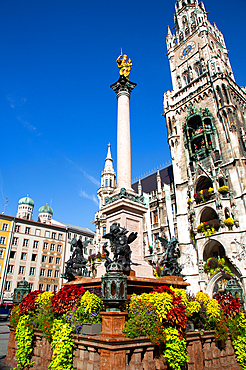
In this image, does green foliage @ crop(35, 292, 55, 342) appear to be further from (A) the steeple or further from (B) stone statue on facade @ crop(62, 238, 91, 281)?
(A) the steeple

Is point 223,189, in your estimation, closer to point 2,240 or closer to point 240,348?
point 240,348

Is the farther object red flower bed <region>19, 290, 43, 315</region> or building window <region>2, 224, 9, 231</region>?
building window <region>2, 224, 9, 231</region>

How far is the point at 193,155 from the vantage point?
122 ft

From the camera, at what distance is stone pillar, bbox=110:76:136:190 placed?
50.1 feet

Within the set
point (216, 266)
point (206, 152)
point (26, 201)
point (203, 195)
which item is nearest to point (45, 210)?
point (26, 201)

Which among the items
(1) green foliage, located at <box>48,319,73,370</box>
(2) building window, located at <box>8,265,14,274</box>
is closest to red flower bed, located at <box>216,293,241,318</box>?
(1) green foliage, located at <box>48,319,73,370</box>

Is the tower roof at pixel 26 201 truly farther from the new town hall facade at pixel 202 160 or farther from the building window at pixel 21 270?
the new town hall facade at pixel 202 160

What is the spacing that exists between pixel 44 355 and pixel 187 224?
29.2m

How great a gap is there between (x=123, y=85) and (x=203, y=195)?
20.2 meters

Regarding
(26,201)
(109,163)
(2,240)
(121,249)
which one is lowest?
(121,249)

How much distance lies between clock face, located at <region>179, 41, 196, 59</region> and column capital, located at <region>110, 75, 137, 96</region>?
109 feet

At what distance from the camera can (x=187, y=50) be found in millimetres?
45531

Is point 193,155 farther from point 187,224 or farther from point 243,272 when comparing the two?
point 243,272

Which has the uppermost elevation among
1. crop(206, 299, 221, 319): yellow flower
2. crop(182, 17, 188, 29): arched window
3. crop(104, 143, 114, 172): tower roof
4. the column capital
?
crop(182, 17, 188, 29): arched window
